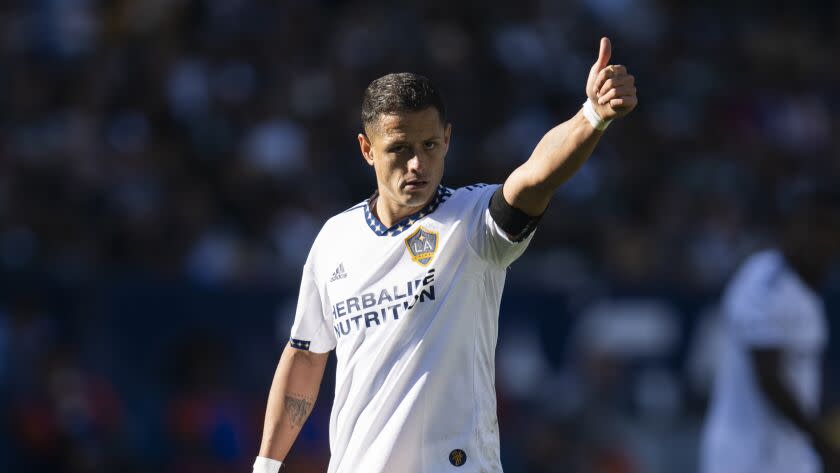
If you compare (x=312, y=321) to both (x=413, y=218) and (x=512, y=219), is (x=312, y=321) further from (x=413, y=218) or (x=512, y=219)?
(x=512, y=219)

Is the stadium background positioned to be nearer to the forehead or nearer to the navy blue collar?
the navy blue collar

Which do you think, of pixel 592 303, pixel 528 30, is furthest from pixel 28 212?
pixel 528 30

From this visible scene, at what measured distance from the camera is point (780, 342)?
6.98m

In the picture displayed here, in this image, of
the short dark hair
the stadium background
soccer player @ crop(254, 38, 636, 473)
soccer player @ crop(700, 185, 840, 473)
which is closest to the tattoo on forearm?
soccer player @ crop(254, 38, 636, 473)

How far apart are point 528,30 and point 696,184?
10.2 feet

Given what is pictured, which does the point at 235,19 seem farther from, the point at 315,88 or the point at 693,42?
the point at 693,42

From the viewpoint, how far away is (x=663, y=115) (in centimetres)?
1577

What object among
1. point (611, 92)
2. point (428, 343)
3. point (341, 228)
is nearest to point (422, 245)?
point (428, 343)

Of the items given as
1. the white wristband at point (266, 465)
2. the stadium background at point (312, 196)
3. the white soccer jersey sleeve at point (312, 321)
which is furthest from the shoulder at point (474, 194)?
the stadium background at point (312, 196)

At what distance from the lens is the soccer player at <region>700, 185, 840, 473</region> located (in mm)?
7012

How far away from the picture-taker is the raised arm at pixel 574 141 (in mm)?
4113

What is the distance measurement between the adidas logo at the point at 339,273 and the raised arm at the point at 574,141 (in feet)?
2.57

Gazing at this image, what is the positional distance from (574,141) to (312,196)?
919cm

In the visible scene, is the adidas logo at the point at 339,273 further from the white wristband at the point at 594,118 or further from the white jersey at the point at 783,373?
the white jersey at the point at 783,373
